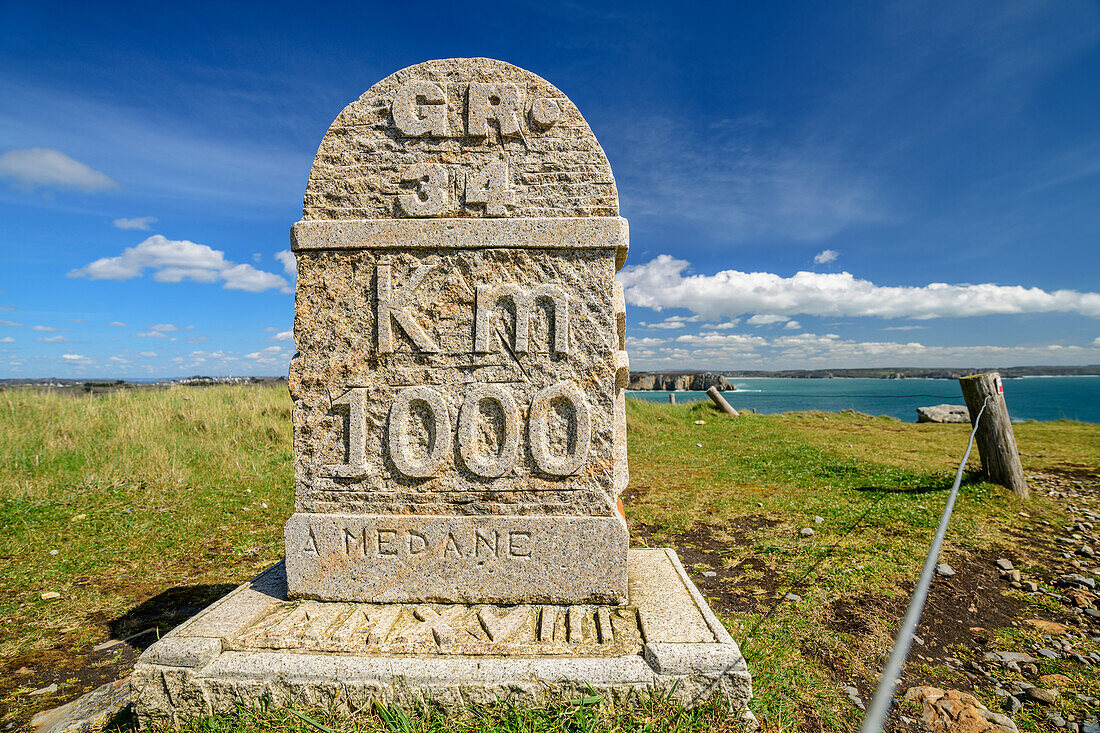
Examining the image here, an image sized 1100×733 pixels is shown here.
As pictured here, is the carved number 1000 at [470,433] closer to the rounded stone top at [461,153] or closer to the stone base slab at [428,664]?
the stone base slab at [428,664]

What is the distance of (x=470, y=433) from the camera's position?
98.6 inches

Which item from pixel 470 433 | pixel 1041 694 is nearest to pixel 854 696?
pixel 1041 694

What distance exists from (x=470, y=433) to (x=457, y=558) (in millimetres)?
599

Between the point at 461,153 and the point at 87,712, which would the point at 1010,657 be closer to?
the point at 461,153

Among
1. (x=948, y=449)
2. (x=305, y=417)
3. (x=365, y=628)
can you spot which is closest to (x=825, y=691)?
(x=365, y=628)

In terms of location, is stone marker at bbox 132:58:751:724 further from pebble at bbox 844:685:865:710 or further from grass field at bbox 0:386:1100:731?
pebble at bbox 844:685:865:710

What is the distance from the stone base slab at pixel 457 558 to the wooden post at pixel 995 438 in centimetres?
518

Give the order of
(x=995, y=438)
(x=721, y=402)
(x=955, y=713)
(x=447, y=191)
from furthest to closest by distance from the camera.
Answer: (x=721, y=402)
(x=995, y=438)
(x=447, y=191)
(x=955, y=713)

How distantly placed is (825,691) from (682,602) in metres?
0.71

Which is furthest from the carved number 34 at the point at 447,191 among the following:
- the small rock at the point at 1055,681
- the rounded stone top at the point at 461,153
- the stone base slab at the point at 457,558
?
the small rock at the point at 1055,681

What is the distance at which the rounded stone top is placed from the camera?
8.34ft

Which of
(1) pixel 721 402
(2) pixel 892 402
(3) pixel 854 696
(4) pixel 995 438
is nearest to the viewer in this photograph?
(3) pixel 854 696

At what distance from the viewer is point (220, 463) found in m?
6.44

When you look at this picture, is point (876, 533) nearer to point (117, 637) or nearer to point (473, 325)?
point (473, 325)
